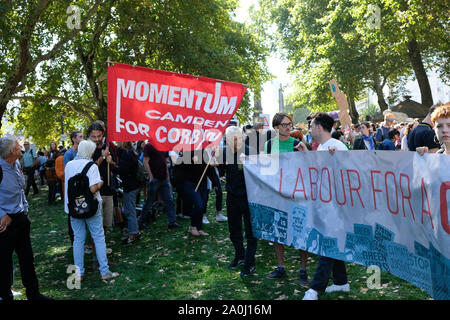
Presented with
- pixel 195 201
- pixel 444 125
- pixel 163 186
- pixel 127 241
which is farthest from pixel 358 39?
pixel 444 125

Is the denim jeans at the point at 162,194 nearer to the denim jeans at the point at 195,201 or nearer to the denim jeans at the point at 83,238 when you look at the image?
the denim jeans at the point at 195,201

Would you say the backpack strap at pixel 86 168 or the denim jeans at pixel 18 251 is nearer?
the denim jeans at pixel 18 251

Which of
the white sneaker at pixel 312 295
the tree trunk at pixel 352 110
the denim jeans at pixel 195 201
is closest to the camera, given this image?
the white sneaker at pixel 312 295

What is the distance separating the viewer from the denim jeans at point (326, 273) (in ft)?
14.4

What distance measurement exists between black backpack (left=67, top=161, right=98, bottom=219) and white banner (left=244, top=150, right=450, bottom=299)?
7.24 feet

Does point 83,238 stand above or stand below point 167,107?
below

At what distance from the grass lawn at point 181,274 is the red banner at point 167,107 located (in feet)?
6.22

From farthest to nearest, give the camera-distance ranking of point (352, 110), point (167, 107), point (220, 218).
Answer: point (352, 110), point (220, 218), point (167, 107)

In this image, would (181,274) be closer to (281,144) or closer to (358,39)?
(281,144)

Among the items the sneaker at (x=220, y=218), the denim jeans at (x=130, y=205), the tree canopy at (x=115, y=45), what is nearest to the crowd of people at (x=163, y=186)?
the denim jeans at (x=130, y=205)

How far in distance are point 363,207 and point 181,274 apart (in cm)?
304

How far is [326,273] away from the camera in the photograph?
4449 millimetres

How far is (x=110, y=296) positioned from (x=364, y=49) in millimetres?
26112

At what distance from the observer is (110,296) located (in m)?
5.42
